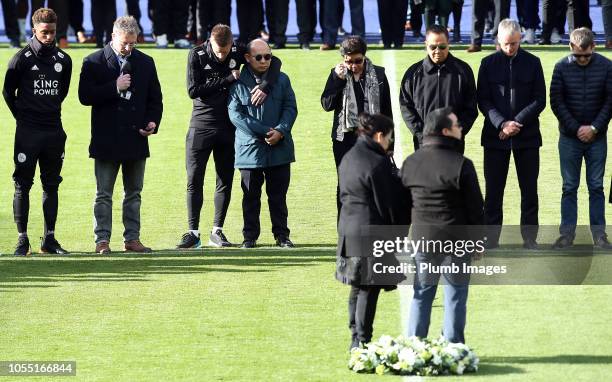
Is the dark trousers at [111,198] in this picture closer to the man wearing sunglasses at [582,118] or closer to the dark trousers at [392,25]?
the man wearing sunglasses at [582,118]

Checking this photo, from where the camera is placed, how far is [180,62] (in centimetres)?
2392

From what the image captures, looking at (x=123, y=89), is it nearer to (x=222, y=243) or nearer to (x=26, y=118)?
(x=26, y=118)

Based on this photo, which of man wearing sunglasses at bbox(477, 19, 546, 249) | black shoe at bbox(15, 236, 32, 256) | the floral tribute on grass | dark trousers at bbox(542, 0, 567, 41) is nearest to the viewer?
the floral tribute on grass

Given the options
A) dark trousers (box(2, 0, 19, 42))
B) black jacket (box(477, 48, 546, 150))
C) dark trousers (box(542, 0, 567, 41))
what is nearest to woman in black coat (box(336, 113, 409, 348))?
black jacket (box(477, 48, 546, 150))

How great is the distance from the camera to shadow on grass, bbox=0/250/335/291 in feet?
43.4

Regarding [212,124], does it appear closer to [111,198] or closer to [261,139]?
[261,139]

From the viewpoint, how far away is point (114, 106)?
14367 millimetres

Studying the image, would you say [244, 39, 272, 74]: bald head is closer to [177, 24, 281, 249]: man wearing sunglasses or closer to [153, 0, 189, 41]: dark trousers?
[177, 24, 281, 249]: man wearing sunglasses

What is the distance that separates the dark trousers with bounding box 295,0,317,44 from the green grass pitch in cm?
728

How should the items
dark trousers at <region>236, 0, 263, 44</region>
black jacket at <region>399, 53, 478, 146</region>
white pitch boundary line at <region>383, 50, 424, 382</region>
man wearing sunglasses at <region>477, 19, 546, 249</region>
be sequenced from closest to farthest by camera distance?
white pitch boundary line at <region>383, 50, 424, 382</region> → black jacket at <region>399, 53, 478, 146</region> → man wearing sunglasses at <region>477, 19, 546, 249</region> → dark trousers at <region>236, 0, 263, 44</region>

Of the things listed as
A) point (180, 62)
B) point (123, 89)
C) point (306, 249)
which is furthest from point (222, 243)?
point (180, 62)

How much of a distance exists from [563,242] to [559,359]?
4224 mm

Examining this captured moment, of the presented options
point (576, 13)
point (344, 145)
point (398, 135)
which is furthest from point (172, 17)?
point (344, 145)

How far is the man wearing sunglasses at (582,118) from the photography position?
46.6 ft
